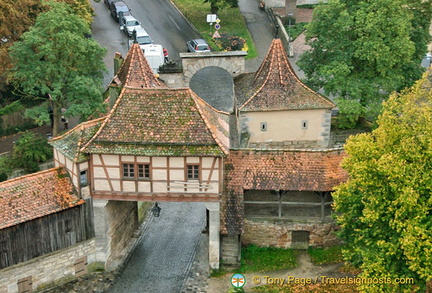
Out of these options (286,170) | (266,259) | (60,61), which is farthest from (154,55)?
(266,259)

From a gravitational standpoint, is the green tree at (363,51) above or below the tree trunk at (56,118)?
above

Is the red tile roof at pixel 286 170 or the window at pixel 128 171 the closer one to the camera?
the window at pixel 128 171

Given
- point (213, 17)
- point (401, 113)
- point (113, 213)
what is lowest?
point (113, 213)

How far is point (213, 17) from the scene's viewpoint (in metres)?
64.8

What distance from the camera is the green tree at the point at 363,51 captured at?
148 ft

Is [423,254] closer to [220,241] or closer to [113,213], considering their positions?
[220,241]

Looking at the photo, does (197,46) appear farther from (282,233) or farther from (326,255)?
(326,255)

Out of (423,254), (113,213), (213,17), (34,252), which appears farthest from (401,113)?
(213,17)

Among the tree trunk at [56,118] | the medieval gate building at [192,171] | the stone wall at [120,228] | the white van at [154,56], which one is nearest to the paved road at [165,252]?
the stone wall at [120,228]

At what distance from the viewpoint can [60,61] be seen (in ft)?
138

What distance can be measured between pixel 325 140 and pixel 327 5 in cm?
941

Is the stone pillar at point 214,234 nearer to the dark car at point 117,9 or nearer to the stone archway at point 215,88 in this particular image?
the stone archway at point 215,88

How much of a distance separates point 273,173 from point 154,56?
76.4 feet

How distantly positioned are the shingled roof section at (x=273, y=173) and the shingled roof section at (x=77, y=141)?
7.30 metres
